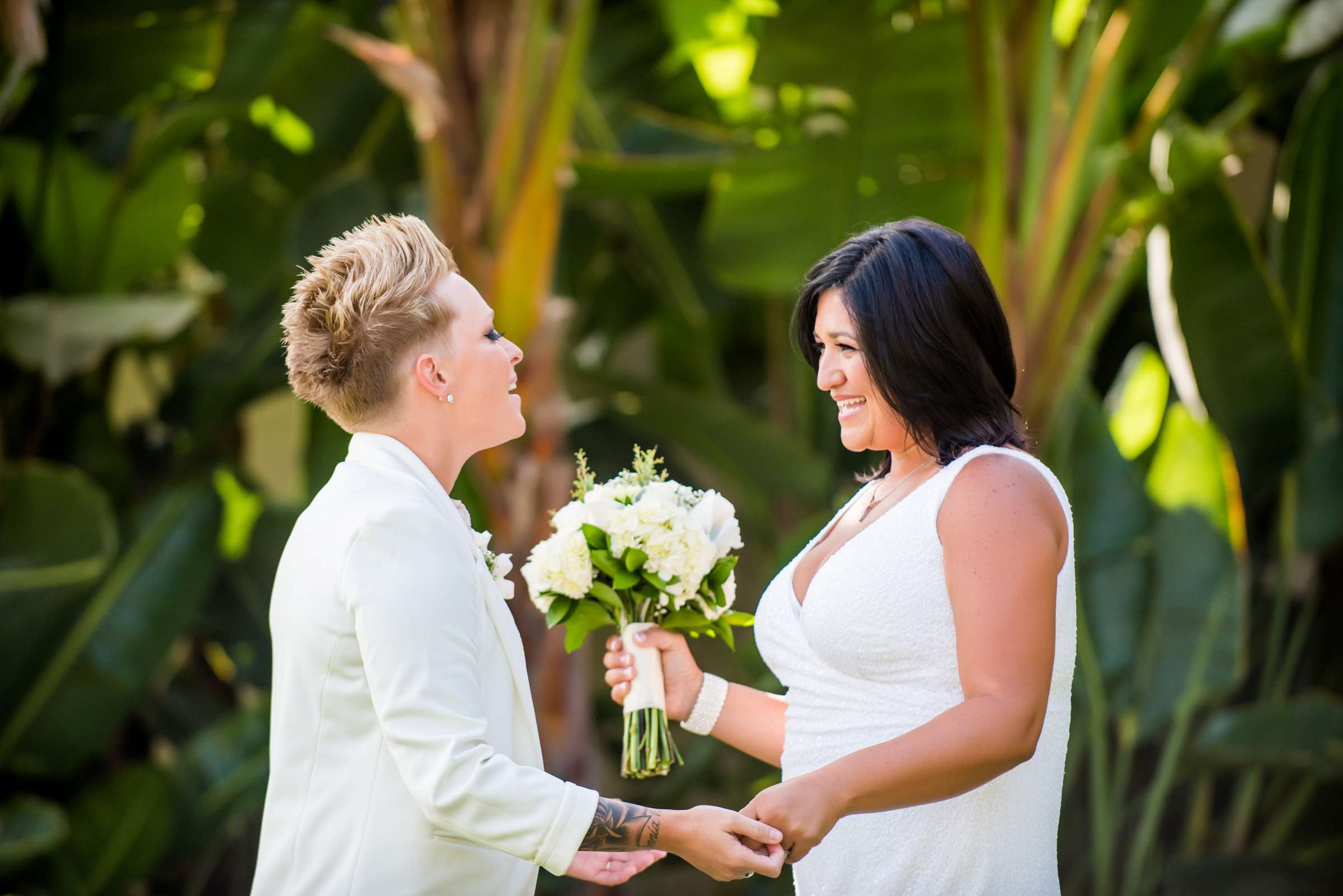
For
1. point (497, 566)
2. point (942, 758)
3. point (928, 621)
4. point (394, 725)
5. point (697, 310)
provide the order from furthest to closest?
point (697, 310)
point (497, 566)
point (928, 621)
point (942, 758)
point (394, 725)

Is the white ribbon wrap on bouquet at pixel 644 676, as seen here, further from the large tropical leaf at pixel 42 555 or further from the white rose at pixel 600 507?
the large tropical leaf at pixel 42 555

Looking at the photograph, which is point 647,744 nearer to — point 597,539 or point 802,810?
point 597,539

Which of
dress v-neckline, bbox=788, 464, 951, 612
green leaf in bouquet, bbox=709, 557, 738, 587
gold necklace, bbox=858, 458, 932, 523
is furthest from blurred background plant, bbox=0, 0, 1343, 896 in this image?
gold necklace, bbox=858, 458, 932, 523

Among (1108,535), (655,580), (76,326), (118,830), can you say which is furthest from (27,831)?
(1108,535)

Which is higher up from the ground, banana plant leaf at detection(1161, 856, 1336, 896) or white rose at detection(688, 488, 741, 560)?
white rose at detection(688, 488, 741, 560)

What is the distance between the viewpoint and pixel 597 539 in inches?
83.7

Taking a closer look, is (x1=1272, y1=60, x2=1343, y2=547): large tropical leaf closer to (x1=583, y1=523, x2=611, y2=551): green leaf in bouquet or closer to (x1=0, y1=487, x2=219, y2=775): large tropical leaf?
(x1=583, y1=523, x2=611, y2=551): green leaf in bouquet

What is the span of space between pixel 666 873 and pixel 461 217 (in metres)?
3.30

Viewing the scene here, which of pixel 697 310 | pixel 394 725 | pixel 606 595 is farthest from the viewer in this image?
pixel 697 310

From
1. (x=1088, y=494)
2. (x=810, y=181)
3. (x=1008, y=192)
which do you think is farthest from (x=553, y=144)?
(x=1088, y=494)

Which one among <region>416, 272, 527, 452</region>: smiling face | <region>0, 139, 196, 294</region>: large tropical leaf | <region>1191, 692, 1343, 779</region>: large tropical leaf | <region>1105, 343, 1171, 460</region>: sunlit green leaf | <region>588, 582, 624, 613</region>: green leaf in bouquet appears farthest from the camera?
<region>1105, 343, 1171, 460</region>: sunlit green leaf

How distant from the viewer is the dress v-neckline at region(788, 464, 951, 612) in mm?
1858

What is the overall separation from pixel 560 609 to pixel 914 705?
70cm

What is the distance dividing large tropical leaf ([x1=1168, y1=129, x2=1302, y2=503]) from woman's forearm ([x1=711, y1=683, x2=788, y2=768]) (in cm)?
239
